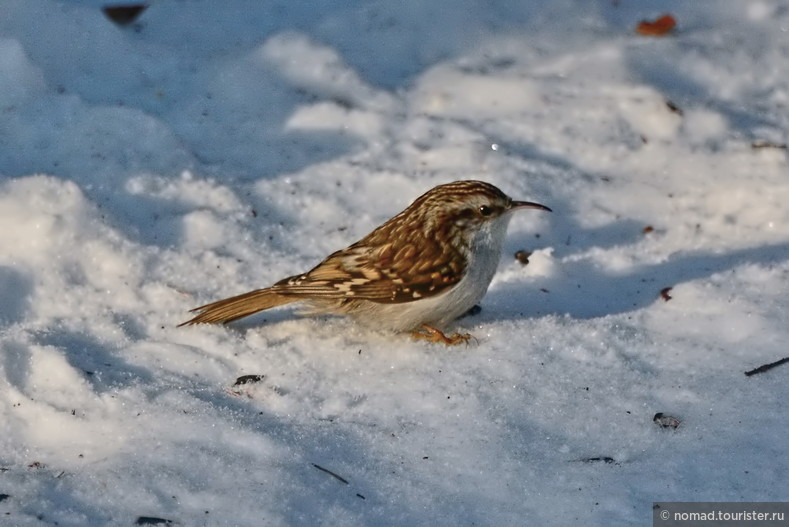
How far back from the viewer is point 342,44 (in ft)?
23.7

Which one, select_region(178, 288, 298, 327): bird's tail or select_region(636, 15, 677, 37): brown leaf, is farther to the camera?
select_region(636, 15, 677, 37): brown leaf

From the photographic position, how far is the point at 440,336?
4949 mm

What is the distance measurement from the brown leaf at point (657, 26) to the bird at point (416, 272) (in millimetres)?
2958

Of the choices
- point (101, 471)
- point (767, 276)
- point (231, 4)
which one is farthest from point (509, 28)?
point (101, 471)

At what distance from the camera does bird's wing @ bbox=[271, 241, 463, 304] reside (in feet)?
15.7

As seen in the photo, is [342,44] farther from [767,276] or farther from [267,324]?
[767,276]

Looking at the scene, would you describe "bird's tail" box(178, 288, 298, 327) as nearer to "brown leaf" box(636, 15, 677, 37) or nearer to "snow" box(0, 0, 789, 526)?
"snow" box(0, 0, 789, 526)

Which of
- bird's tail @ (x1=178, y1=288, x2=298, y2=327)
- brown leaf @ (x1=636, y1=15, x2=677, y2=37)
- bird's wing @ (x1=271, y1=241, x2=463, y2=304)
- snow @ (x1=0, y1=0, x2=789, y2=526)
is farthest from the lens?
brown leaf @ (x1=636, y1=15, x2=677, y2=37)

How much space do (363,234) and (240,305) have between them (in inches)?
46.0

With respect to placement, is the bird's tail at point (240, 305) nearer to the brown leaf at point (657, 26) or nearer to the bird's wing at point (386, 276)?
the bird's wing at point (386, 276)

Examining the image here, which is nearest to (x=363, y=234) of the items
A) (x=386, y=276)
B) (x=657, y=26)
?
(x=386, y=276)

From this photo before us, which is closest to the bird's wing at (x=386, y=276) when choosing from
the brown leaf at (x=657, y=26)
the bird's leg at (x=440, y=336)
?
the bird's leg at (x=440, y=336)

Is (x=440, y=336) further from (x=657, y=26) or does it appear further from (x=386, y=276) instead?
(x=657, y=26)

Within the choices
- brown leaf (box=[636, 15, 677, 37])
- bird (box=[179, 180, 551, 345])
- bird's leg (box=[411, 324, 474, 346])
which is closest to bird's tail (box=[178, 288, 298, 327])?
bird (box=[179, 180, 551, 345])
